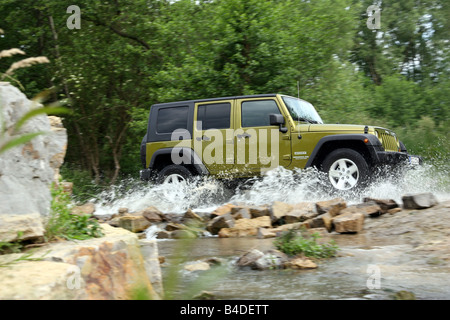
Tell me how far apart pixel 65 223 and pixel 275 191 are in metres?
6.29

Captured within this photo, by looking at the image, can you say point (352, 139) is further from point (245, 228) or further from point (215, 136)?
point (215, 136)

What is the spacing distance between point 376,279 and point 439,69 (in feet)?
91.8

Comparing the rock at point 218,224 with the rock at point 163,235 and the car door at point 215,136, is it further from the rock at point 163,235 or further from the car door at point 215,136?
the car door at point 215,136

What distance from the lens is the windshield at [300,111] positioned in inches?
377

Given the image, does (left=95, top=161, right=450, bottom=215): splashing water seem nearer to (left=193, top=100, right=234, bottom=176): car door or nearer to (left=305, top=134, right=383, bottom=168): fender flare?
(left=305, top=134, right=383, bottom=168): fender flare

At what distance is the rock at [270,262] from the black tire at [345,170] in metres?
3.97

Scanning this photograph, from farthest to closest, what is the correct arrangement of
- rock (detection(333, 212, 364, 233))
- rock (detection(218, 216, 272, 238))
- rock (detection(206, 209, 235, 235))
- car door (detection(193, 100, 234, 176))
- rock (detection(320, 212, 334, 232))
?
car door (detection(193, 100, 234, 176)), rock (detection(206, 209, 235, 235)), rock (detection(218, 216, 272, 238)), rock (detection(320, 212, 334, 232)), rock (detection(333, 212, 364, 233))

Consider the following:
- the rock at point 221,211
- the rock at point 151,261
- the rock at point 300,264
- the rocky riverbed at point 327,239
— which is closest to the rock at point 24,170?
the rock at point 151,261

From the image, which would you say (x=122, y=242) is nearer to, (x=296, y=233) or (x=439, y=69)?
(x=296, y=233)

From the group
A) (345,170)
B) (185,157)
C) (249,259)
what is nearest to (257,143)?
(185,157)

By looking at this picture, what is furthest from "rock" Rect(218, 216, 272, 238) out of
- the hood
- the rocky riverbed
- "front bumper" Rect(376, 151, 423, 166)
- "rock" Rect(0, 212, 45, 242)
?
"rock" Rect(0, 212, 45, 242)

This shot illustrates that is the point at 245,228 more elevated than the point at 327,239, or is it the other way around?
the point at 327,239

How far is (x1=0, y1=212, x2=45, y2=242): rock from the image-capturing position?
3115mm

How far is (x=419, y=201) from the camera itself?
7.52m
